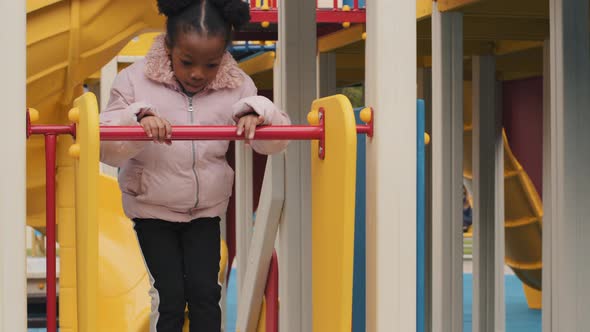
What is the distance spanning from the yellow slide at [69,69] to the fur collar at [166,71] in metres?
1.86

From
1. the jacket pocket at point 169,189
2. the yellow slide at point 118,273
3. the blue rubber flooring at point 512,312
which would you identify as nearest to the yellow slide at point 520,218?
the blue rubber flooring at point 512,312

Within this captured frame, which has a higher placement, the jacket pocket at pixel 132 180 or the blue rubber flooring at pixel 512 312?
the jacket pocket at pixel 132 180

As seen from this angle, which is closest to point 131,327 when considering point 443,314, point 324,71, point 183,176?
point 443,314

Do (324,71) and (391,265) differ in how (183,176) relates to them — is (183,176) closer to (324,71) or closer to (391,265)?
(391,265)

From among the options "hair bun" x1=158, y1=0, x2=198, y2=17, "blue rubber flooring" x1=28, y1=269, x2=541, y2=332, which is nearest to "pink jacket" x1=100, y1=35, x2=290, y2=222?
"hair bun" x1=158, y1=0, x2=198, y2=17

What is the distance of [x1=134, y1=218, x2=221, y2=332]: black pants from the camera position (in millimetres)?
3363

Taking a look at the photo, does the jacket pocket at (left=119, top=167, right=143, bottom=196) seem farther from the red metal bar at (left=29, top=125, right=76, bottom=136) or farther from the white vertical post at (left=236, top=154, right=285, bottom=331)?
the white vertical post at (left=236, top=154, right=285, bottom=331)

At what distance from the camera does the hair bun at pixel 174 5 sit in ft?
10.6

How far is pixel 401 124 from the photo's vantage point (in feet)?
Result: 9.32

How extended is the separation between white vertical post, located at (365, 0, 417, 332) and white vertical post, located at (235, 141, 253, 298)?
17.6 feet

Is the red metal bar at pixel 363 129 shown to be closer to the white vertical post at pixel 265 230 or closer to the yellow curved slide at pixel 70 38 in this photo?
the white vertical post at pixel 265 230

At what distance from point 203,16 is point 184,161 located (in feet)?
1.46

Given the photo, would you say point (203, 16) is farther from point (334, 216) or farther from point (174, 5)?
point (334, 216)

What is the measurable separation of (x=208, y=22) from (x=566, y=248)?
81.4 inches
